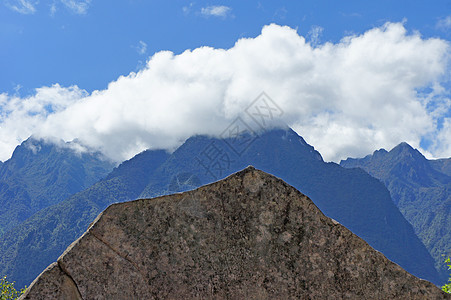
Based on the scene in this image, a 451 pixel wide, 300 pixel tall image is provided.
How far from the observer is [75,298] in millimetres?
6742

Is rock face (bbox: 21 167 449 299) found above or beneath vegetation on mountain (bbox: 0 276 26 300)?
above

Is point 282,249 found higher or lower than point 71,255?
higher

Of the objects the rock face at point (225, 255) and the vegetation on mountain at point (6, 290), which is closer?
the rock face at point (225, 255)

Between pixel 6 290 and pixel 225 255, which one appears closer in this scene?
pixel 225 255

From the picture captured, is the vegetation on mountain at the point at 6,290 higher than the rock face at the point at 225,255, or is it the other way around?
the rock face at the point at 225,255

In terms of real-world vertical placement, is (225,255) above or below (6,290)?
above

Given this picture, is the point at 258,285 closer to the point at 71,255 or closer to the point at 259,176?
the point at 259,176

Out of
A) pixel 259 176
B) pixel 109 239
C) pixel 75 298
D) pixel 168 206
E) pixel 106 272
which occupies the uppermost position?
pixel 259 176

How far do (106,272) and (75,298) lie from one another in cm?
56

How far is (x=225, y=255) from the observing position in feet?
23.1

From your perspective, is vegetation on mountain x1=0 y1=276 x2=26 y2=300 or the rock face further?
vegetation on mountain x1=0 y1=276 x2=26 y2=300

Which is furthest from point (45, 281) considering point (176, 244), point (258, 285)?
point (258, 285)

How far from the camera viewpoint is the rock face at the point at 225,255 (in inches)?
267

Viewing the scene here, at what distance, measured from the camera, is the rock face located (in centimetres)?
679
